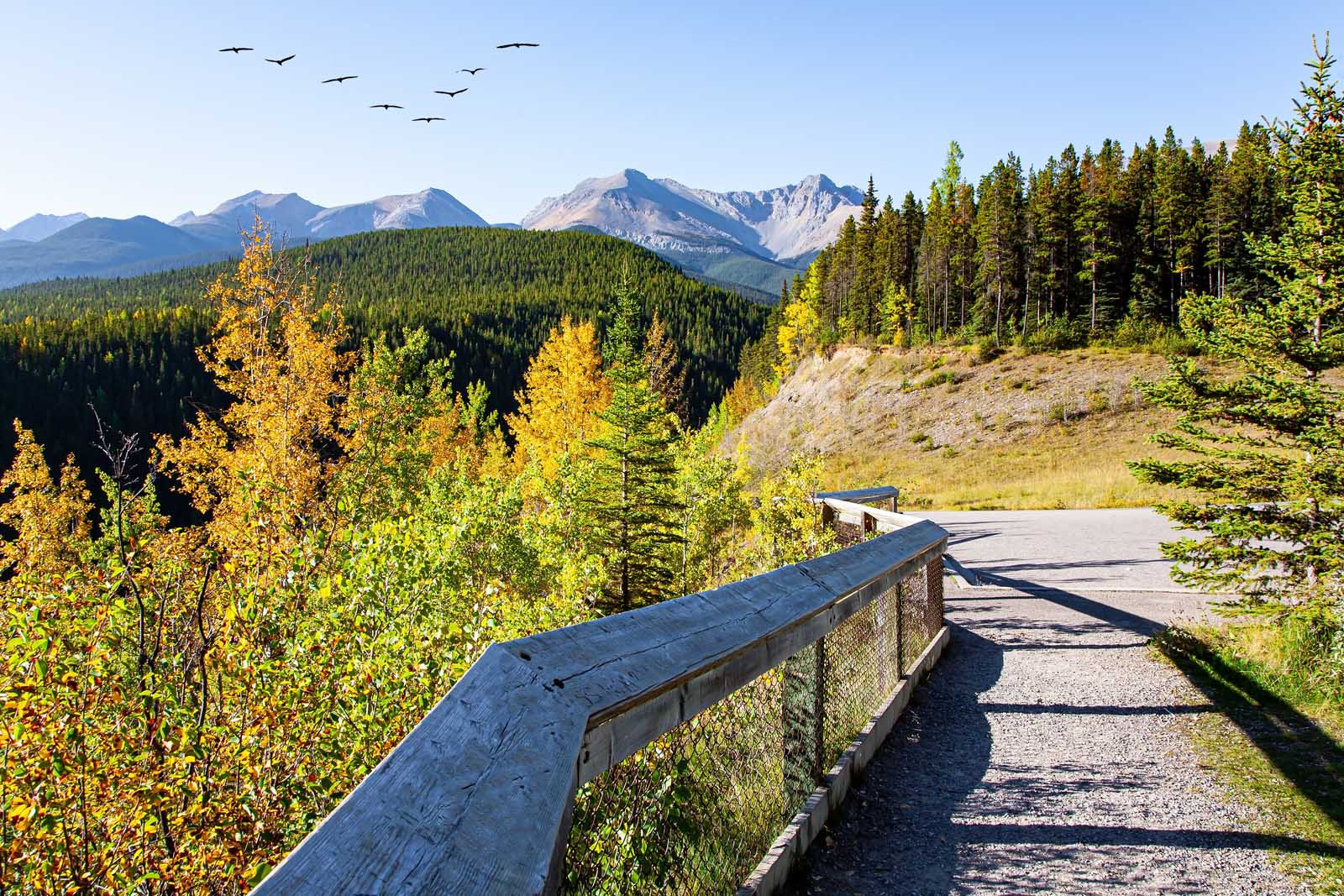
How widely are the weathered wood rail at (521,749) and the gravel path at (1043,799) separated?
1.39 m

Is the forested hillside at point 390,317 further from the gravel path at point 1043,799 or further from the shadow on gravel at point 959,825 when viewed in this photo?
the shadow on gravel at point 959,825

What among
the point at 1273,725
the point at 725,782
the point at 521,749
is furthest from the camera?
the point at 1273,725

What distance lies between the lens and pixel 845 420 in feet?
168

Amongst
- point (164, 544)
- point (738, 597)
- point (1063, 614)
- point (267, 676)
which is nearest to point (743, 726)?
point (738, 597)

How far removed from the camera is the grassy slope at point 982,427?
92.5 ft

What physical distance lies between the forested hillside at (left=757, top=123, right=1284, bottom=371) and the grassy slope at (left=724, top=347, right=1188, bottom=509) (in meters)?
5.90

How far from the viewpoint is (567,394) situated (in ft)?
97.2

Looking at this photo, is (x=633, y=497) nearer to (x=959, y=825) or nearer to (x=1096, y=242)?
(x=959, y=825)

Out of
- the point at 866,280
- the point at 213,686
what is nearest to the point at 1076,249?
the point at 866,280

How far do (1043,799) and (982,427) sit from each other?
4055cm

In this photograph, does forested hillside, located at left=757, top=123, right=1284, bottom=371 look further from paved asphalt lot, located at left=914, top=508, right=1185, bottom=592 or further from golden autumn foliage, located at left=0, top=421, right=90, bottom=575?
golden autumn foliage, located at left=0, top=421, right=90, bottom=575

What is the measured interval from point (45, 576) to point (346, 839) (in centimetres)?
408

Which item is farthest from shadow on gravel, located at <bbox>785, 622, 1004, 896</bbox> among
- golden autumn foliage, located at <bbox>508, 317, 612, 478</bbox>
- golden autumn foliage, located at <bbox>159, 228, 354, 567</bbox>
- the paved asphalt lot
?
golden autumn foliage, located at <bbox>508, 317, 612, 478</bbox>

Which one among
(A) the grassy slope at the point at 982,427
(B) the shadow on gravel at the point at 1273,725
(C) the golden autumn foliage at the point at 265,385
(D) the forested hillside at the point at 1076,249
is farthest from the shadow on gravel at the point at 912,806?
(D) the forested hillside at the point at 1076,249
